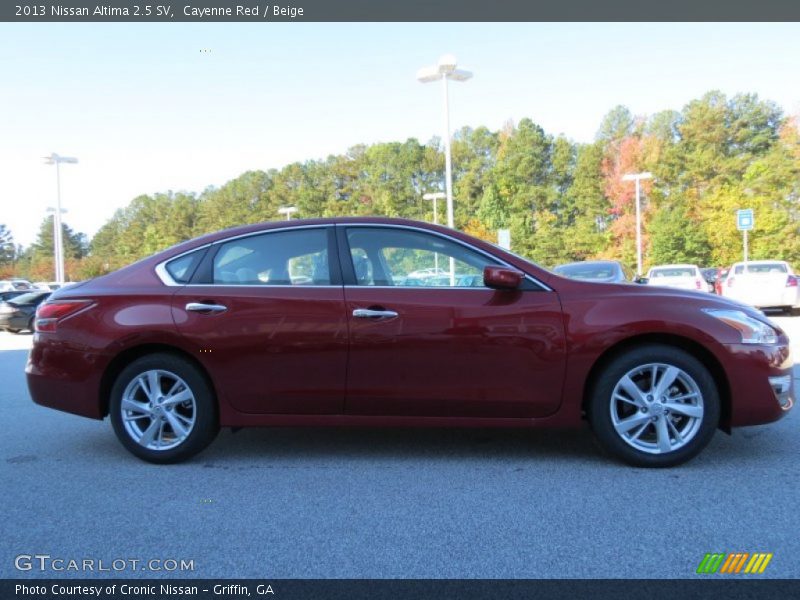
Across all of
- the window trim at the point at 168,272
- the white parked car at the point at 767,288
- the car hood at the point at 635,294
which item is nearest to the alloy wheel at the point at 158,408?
the window trim at the point at 168,272

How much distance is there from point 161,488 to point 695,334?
335 cm

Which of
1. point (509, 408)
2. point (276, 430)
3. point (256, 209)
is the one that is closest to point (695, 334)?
point (509, 408)

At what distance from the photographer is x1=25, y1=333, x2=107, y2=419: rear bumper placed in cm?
444

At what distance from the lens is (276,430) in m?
5.38

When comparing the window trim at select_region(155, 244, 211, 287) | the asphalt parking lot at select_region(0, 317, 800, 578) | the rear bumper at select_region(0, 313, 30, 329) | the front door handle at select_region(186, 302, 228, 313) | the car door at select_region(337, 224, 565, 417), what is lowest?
the asphalt parking lot at select_region(0, 317, 800, 578)

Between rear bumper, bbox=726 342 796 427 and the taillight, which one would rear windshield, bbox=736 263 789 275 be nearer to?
rear bumper, bbox=726 342 796 427

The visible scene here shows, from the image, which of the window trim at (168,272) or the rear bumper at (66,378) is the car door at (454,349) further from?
the rear bumper at (66,378)

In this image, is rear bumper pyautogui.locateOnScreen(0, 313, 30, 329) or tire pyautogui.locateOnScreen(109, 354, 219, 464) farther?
rear bumper pyautogui.locateOnScreen(0, 313, 30, 329)

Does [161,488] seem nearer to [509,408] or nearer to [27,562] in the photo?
[27,562]

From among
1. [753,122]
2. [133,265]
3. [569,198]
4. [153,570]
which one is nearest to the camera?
[153,570]

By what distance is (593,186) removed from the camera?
5006 centimetres

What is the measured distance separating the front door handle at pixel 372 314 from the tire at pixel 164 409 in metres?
1.12

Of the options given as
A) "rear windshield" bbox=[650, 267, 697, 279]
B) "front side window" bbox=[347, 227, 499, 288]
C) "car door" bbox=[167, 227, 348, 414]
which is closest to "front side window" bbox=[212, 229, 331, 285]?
"car door" bbox=[167, 227, 348, 414]

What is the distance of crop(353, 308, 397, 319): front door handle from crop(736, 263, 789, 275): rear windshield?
15.7 metres
